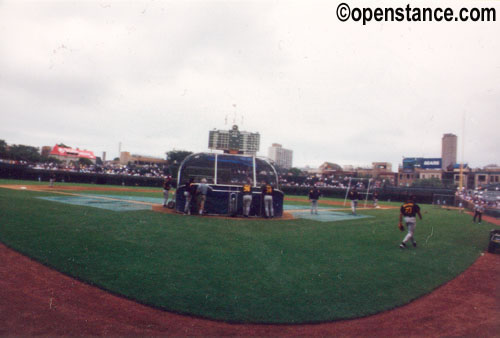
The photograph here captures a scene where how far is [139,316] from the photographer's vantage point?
4227mm

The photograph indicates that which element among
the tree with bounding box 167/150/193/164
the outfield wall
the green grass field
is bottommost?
the green grass field

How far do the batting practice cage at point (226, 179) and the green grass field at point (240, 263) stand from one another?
2.71 m

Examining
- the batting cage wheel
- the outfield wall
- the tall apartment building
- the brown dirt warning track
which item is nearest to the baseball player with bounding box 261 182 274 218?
the batting cage wheel

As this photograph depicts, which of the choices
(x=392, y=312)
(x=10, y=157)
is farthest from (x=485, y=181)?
(x=10, y=157)

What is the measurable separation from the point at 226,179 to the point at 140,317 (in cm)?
1408

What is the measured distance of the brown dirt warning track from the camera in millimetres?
3918

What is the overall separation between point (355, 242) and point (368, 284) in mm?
3685

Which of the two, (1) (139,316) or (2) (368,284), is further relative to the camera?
(2) (368,284)

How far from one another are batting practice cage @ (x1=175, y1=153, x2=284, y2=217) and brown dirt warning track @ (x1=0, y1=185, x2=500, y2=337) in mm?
8458

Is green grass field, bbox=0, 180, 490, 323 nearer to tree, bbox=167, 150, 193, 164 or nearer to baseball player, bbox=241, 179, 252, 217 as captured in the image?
baseball player, bbox=241, 179, 252, 217

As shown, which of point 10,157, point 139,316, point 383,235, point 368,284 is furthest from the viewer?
point 10,157

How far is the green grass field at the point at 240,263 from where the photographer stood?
4723mm

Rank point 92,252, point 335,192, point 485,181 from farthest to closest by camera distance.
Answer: point 485,181 → point 335,192 → point 92,252

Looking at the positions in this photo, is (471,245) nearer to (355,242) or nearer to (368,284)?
(355,242)
